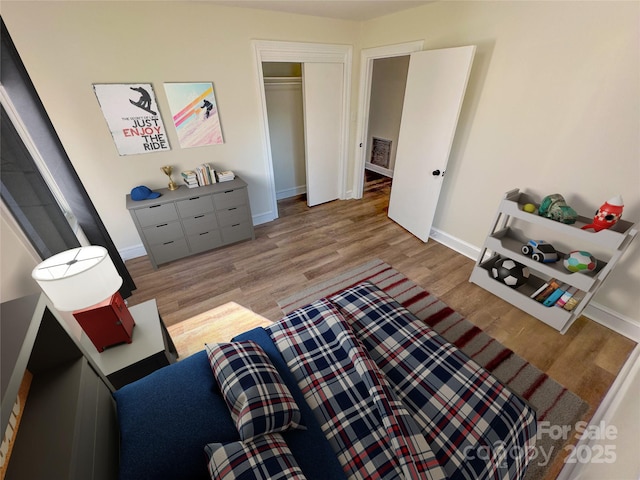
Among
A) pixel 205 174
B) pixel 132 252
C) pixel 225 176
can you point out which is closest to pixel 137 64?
pixel 205 174

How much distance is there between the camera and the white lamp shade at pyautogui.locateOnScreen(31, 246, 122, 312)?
3.47 ft

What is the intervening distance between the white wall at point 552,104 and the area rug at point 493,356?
942mm

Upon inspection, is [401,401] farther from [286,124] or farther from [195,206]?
[286,124]

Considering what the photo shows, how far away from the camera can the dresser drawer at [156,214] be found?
2.43 m

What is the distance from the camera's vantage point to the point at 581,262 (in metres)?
1.81

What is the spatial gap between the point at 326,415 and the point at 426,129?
106 inches

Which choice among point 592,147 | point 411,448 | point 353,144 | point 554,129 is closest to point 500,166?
point 554,129

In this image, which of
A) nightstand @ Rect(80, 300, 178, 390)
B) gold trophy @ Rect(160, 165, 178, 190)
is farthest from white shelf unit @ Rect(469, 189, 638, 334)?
gold trophy @ Rect(160, 165, 178, 190)

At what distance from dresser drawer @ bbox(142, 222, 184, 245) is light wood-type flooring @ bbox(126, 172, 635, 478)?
0.31 metres

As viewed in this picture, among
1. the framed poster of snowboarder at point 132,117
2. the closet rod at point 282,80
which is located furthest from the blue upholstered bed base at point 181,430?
the closet rod at point 282,80

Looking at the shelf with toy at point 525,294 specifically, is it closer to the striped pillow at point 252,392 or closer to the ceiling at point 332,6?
the striped pillow at point 252,392

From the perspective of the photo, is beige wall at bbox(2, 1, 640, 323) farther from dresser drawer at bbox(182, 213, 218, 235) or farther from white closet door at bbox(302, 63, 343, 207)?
dresser drawer at bbox(182, 213, 218, 235)

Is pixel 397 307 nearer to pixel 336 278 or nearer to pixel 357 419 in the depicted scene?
pixel 357 419

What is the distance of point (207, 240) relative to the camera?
286 cm
